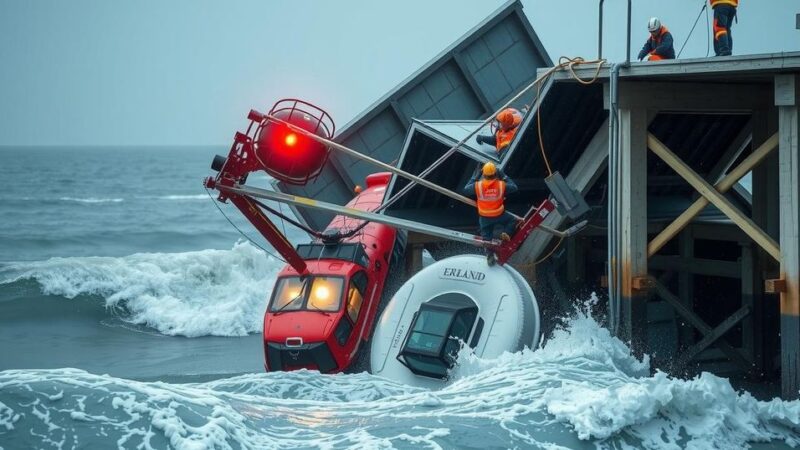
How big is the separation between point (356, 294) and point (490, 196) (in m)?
2.86

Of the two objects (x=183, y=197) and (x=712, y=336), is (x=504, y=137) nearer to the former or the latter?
(x=712, y=336)

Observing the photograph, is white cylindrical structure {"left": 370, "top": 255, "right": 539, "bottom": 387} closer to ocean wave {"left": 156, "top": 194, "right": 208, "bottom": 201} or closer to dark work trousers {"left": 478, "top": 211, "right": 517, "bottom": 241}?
dark work trousers {"left": 478, "top": 211, "right": 517, "bottom": 241}

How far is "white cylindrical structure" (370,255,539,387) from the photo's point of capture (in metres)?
14.5

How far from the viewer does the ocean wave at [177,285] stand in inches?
1055

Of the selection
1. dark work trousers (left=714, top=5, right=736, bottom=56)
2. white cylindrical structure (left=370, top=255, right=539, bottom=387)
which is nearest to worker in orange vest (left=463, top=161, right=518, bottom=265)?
white cylindrical structure (left=370, top=255, right=539, bottom=387)

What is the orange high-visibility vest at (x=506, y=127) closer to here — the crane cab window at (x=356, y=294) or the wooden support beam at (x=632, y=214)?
the wooden support beam at (x=632, y=214)

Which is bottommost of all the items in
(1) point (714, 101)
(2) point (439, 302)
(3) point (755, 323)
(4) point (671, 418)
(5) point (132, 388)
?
(5) point (132, 388)

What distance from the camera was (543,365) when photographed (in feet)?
44.1

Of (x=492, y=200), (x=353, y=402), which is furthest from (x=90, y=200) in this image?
(x=353, y=402)

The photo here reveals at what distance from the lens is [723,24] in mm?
14836

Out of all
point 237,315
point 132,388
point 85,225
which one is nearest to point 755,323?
point 132,388

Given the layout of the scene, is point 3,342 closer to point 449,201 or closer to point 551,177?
point 449,201

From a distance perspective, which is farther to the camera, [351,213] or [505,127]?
[505,127]

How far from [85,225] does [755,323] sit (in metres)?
40.5
